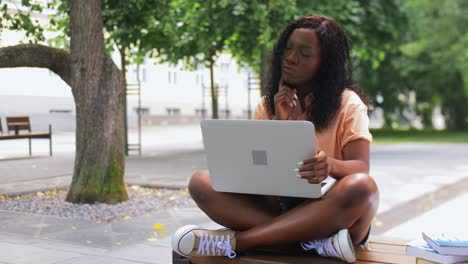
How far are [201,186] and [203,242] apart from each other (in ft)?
1.03

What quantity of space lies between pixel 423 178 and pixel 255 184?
27.5ft

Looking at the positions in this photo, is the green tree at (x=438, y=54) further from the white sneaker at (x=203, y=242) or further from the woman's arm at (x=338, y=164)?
the white sneaker at (x=203, y=242)

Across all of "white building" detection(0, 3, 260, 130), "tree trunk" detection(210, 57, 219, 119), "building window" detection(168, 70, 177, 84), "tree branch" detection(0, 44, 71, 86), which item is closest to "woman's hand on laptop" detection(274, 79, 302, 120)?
"white building" detection(0, 3, 260, 130)

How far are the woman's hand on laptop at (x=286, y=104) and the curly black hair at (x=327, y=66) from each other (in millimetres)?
75

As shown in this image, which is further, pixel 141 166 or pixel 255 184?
pixel 141 166

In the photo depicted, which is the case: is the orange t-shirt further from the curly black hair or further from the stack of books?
the stack of books

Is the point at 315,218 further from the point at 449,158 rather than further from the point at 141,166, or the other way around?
the point at 449,158

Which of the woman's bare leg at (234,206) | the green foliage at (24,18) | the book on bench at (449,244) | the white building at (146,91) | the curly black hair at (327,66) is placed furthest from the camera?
the green foliage at (24,18)

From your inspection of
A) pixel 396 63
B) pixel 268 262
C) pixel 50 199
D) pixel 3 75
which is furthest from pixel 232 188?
pixel 396 63

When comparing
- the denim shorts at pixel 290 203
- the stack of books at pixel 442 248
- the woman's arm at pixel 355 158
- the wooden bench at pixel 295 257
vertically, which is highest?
the woman's arm at pixel 355 158

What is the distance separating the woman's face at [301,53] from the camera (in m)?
2.96

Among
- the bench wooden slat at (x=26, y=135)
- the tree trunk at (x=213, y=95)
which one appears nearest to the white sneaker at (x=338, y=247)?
the bench wooden slat at (x=26, y=135)

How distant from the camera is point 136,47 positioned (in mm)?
10383

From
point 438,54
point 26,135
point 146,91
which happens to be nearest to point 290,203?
point 26,135
